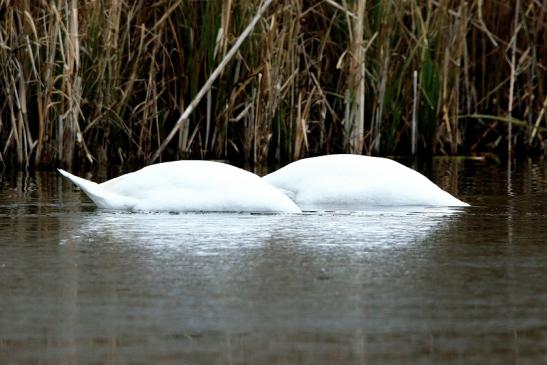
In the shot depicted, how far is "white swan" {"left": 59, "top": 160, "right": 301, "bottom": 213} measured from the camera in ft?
20.2

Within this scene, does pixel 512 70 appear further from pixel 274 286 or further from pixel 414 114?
pixel 274 286

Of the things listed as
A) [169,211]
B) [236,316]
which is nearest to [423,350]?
[236,316]

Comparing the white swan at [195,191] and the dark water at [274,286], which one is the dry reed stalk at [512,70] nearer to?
the dark water at [274,286]

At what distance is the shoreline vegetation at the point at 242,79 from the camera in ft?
28.7

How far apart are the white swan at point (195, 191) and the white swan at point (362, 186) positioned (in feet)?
1.24

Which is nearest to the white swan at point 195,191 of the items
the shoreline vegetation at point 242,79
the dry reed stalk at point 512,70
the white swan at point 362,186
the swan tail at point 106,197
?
the swan tail at point 106,197

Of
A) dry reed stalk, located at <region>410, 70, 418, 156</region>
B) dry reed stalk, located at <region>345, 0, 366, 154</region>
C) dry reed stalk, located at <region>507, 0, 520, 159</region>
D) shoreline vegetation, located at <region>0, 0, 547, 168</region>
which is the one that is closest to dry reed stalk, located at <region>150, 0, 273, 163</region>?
shoreline vegetation, located at <region>0, 0, 547, 168</region>

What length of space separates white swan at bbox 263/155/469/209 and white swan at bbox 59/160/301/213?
376mm

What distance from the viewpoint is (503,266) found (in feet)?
15.6

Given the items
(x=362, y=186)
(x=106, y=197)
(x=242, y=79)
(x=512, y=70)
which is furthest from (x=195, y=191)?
(x=512, y=70)

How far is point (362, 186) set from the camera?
6633 millimetres

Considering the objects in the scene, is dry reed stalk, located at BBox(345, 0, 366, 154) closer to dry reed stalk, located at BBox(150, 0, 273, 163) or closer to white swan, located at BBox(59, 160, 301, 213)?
dry reed stalk, located at BBox(150, 0, 273, 163)

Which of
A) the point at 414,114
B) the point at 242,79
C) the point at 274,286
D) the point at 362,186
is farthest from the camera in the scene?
the point at 414,114

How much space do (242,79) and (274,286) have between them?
5141mm
